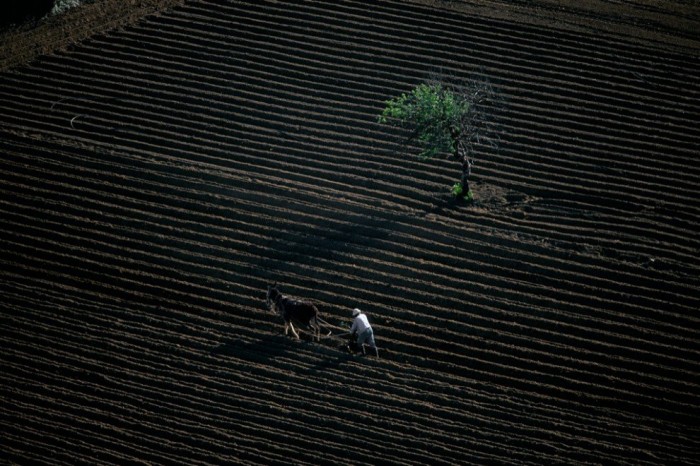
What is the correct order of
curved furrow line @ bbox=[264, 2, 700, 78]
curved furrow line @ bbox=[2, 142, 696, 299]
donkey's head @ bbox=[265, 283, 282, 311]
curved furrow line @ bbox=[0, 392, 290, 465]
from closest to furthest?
curved furrow line @ bbox=[0, 392, 290, 465] < donkey's head @ bbox=[265, 283, 282, 311] < curved furrow line @ bbox=[2, 142, 696, 299] < curved furrow line @ bbox=[264, 2, 700, 78]

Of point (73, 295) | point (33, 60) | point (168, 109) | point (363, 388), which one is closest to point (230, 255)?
point (73, 295)

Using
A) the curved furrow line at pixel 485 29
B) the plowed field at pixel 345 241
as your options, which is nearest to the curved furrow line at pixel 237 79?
the plowed field at pixel 345 241

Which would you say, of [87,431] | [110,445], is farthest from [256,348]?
[87,431]

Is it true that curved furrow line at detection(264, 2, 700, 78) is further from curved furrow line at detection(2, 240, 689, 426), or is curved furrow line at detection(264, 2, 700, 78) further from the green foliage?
curved furrow line at detection(2, 240, 689, 426)

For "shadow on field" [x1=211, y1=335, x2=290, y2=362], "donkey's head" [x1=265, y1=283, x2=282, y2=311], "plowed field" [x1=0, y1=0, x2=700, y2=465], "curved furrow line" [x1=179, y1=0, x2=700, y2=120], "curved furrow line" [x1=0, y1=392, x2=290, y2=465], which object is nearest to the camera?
"curved furrow line" [x1=0, y1=392, x2=290, y2=465]

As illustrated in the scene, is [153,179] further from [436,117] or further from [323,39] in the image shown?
[323,39]

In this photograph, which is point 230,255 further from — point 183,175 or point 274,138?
point 274,138

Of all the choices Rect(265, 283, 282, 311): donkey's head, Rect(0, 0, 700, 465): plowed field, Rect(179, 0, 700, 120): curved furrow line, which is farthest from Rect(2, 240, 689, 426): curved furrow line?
Rect(179, 0, 700, 120): curved furrow line

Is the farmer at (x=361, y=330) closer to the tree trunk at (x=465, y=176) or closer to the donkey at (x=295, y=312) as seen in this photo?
the donkey at (x=295, y=312)
